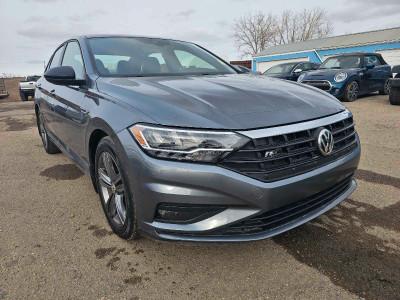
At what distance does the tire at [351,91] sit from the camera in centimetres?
885

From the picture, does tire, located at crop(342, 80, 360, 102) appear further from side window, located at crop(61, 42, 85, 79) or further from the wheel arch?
the wheel arch

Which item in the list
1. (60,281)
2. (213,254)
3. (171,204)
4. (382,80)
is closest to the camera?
(171,204)

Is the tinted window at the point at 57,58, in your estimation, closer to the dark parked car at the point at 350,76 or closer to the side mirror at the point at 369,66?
the dark parked car at the point at 350,76

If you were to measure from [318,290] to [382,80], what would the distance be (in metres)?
10.7

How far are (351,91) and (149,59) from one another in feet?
26.5

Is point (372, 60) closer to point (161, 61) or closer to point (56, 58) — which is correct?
point (161, 61)

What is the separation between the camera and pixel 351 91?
9.06 metres

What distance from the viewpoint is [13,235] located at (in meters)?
2.34

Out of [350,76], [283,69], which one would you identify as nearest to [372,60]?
[350,76]

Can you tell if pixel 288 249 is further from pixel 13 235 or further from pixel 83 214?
pixel 13 235

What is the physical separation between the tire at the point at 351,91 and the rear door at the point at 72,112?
26.4 feet

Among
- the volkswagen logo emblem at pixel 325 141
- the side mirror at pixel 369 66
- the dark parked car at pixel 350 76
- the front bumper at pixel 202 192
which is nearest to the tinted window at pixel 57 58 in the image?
the front bumper at pixel 202 192

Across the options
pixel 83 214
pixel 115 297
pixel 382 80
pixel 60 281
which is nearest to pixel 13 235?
pixel 83 214

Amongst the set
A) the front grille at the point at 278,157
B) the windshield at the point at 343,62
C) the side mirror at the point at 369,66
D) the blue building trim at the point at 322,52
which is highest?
the blue building trim at the point at 322,52
